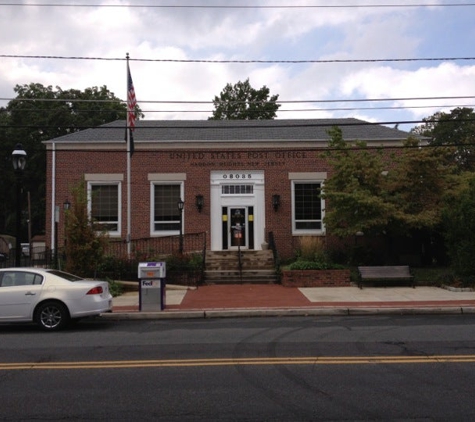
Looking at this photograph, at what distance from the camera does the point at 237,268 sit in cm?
2039

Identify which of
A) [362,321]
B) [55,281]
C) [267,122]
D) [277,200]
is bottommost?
[362,321]

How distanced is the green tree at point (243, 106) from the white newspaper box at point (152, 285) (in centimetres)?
3381

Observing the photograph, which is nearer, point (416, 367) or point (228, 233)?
point (416, 367)

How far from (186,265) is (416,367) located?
12789mm

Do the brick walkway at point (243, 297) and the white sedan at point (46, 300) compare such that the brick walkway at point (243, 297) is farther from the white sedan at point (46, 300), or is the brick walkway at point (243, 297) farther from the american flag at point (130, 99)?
the american flag at point (130, 99)

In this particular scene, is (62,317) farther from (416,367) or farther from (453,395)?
(453,395)

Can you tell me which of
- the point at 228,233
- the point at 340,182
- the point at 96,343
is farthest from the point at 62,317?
the point at 228,233

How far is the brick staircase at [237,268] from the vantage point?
63.4 ft

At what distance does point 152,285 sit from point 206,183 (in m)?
11.2

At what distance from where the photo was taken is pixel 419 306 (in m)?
13.5

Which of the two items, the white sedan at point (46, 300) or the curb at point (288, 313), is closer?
the white sedan at point (46, 300)

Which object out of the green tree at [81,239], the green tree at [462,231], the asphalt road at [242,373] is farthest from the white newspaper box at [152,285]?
the green tree at [462,231]

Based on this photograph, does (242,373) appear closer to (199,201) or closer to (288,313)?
(288,313)

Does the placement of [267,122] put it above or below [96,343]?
above
